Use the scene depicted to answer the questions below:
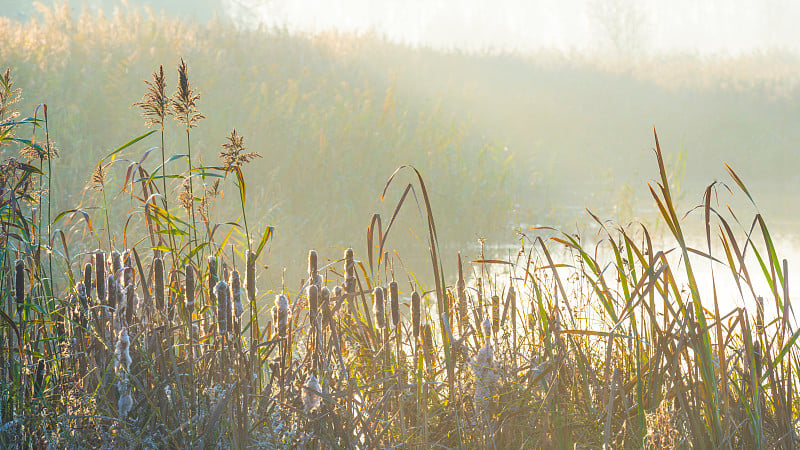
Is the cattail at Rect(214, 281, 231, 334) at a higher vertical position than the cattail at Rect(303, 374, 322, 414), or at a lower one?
higher

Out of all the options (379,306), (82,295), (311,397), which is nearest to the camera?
(311,397)

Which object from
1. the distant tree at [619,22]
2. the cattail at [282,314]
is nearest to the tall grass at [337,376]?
the cattail at [282,314]

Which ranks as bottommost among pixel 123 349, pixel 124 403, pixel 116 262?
pixel 124 403

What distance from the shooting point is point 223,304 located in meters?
1.36

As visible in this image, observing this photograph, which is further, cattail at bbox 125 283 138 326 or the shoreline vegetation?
cattail at bbox 125 283 138 326

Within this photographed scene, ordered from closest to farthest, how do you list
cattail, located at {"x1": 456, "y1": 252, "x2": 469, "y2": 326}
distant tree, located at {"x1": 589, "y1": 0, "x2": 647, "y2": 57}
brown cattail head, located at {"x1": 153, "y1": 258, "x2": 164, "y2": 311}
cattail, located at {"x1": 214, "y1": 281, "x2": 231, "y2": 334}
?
cattail, located at {"x1": 214, "y1": 281, "x2": 231, "y2": 334} → brown cattail head, located at {"x1": 153, "y1": 258, "x2": 164, "y2": 311} → cattail, located at {"x1": 456, "y1": 252, "x2": 469, "y2": 326} → distant tree, located at {"x1": 589, "y1": 0, "x2": 647, "y2": 57}

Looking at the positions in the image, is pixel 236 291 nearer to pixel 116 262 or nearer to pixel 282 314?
pixel 282 314

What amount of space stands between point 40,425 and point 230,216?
4651mm

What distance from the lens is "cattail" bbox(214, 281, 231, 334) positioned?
1.33 m

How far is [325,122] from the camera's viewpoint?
275 inches

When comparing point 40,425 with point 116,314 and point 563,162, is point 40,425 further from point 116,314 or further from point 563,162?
point 563,162

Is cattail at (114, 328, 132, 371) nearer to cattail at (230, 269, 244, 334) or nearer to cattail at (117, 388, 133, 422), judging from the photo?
cattail at (117, 388, 133, 422)

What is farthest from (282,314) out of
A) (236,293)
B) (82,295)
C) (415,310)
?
(82,295)

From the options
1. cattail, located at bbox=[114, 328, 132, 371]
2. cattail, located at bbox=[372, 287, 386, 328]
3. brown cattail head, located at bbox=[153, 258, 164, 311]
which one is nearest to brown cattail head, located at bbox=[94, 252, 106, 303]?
brown cattail head, located at bbox=[153, 258, 164, 311]
